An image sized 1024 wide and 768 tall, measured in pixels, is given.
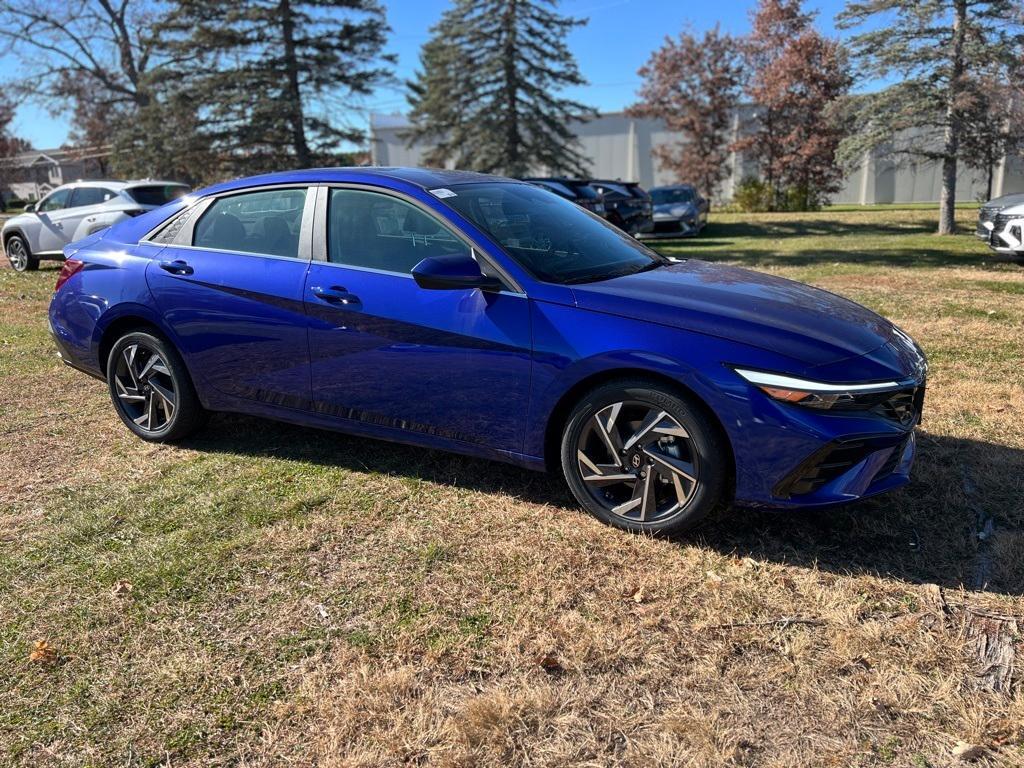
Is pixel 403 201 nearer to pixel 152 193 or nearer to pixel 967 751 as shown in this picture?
pixel 967 751

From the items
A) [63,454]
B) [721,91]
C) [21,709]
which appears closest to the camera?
[21,709]

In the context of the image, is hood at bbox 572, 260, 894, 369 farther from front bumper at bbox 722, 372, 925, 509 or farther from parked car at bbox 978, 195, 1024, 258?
parked car at bbox 978, 195, 1024, 258

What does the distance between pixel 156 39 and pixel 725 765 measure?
26.2 metres

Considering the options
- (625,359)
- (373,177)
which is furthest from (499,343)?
(373,177)

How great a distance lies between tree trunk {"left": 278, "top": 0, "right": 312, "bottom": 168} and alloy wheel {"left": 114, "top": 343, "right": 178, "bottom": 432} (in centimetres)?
1860

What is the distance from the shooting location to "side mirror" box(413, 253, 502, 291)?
3.40 m

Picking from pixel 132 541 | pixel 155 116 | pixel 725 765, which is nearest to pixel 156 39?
pixel 155 116

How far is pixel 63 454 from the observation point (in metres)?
4.60

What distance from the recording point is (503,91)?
26.5m

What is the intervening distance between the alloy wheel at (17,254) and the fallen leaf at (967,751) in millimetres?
16035

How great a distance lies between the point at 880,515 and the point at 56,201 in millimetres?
14676

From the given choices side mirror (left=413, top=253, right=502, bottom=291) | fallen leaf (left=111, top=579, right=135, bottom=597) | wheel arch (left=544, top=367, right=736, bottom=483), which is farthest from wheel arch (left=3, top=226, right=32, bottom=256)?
wheel arch (left=544, top=367, right=736, bottom=483)

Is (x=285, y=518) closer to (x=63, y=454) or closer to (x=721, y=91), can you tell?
(x=63, y=454)

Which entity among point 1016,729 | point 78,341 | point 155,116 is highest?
point 155,116
